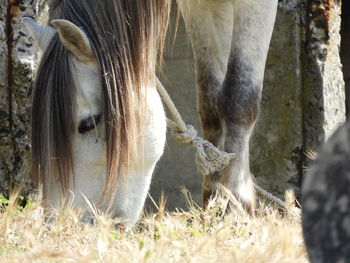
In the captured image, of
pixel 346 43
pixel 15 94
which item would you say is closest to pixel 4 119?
pixel 15 94

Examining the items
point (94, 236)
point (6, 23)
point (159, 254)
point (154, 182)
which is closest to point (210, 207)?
point (94, 236)

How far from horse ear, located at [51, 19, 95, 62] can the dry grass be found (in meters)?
0.61

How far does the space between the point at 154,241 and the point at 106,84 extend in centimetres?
76

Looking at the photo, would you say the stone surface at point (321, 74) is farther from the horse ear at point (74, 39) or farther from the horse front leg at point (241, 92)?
the horse ear at point (74, 39)

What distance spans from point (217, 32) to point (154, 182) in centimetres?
220

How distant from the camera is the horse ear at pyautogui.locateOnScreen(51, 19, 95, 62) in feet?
8.83

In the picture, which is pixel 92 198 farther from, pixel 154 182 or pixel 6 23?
pixel 154 182

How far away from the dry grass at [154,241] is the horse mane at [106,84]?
0.77 feet

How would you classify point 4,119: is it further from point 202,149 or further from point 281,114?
point 281,114

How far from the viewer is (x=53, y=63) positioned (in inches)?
109

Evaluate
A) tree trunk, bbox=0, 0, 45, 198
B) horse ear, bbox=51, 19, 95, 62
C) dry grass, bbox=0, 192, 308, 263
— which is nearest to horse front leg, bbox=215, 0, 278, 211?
dry grass, bbox=0, 192, 308, 263

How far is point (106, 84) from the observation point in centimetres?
276

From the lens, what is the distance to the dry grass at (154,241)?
1.83 meters

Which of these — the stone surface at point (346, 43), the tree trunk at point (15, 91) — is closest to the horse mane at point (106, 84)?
the tree trunk at point (15, 91)
